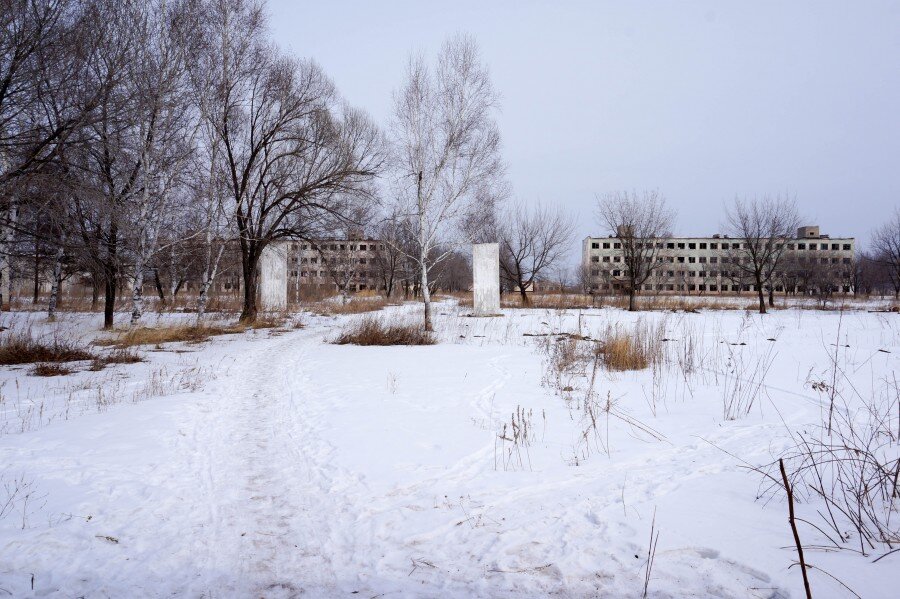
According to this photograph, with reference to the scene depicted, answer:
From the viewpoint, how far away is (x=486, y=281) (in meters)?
27.1

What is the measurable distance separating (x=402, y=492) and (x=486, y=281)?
23.5m

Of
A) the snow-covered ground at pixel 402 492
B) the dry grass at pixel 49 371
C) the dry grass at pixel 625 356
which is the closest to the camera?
the snow-covered ground at pixel 402 492

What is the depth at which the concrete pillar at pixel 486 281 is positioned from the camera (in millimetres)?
26578

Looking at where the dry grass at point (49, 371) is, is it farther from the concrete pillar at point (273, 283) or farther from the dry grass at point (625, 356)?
the concrete pillar at point (273, 283)

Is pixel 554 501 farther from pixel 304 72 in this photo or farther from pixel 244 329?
pixel 304 72

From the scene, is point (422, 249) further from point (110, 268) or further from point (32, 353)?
point (32, 353)

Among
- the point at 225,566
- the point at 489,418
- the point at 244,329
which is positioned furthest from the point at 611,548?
the point at 244,329

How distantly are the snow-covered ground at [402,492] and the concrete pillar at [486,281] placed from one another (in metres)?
18.5

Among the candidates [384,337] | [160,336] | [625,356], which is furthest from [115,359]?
[625,356]

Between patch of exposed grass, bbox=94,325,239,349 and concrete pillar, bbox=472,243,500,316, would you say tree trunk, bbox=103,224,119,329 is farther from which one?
concrete pillar, bbox=472,243,500,316

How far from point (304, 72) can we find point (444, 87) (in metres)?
6.07

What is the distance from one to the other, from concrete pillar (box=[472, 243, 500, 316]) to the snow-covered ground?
1855 cm

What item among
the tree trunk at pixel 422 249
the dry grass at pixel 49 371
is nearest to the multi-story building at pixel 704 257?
the tree trunk at pixel 422 249

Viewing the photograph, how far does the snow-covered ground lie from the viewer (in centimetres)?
258
